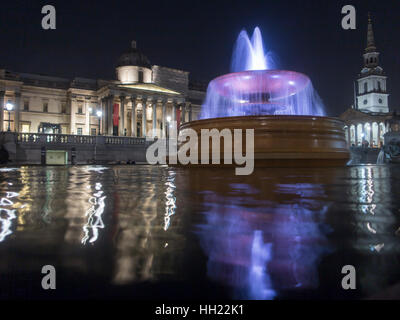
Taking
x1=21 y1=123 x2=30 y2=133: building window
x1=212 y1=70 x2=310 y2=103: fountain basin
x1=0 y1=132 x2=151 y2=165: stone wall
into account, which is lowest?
x1=0 y1=132 x2=151 y2=165: stone wall

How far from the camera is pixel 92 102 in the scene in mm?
50375

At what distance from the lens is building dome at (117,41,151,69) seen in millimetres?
55312

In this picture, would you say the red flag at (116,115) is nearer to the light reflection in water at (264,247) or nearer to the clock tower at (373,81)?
the light reflection in water at (264,247)

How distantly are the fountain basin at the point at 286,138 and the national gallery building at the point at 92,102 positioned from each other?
3592 cm

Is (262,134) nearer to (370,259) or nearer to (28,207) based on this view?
(28,207)

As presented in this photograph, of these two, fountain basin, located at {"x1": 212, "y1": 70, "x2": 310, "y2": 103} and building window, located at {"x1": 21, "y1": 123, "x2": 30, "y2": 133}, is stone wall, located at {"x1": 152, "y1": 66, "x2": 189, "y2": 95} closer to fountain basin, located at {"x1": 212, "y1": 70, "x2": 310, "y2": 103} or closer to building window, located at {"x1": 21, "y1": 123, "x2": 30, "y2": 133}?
building window, located at {"x1": 21, "y1": 123, "x2": 30, "y2": 133}

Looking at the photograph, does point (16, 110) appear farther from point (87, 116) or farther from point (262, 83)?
point (262, 83)

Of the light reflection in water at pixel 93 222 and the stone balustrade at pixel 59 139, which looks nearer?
the light reflection in water at pixel 93 222

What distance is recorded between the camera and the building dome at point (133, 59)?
181 feet

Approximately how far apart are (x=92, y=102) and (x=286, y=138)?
47259 millimetres

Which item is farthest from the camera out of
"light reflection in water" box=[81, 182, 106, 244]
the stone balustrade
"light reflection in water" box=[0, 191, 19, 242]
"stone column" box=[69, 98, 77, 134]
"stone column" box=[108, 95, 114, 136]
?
"stone column" box=[69, 98, 77, 134]

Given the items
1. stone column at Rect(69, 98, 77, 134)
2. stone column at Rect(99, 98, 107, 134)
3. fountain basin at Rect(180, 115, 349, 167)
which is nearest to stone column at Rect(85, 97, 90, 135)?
stone column at Rect(69, 98, 77, 134)

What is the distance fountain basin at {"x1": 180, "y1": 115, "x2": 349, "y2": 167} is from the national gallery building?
118 ft

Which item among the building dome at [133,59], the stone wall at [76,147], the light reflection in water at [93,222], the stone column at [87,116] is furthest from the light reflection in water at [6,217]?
the building dome at [133,59]
